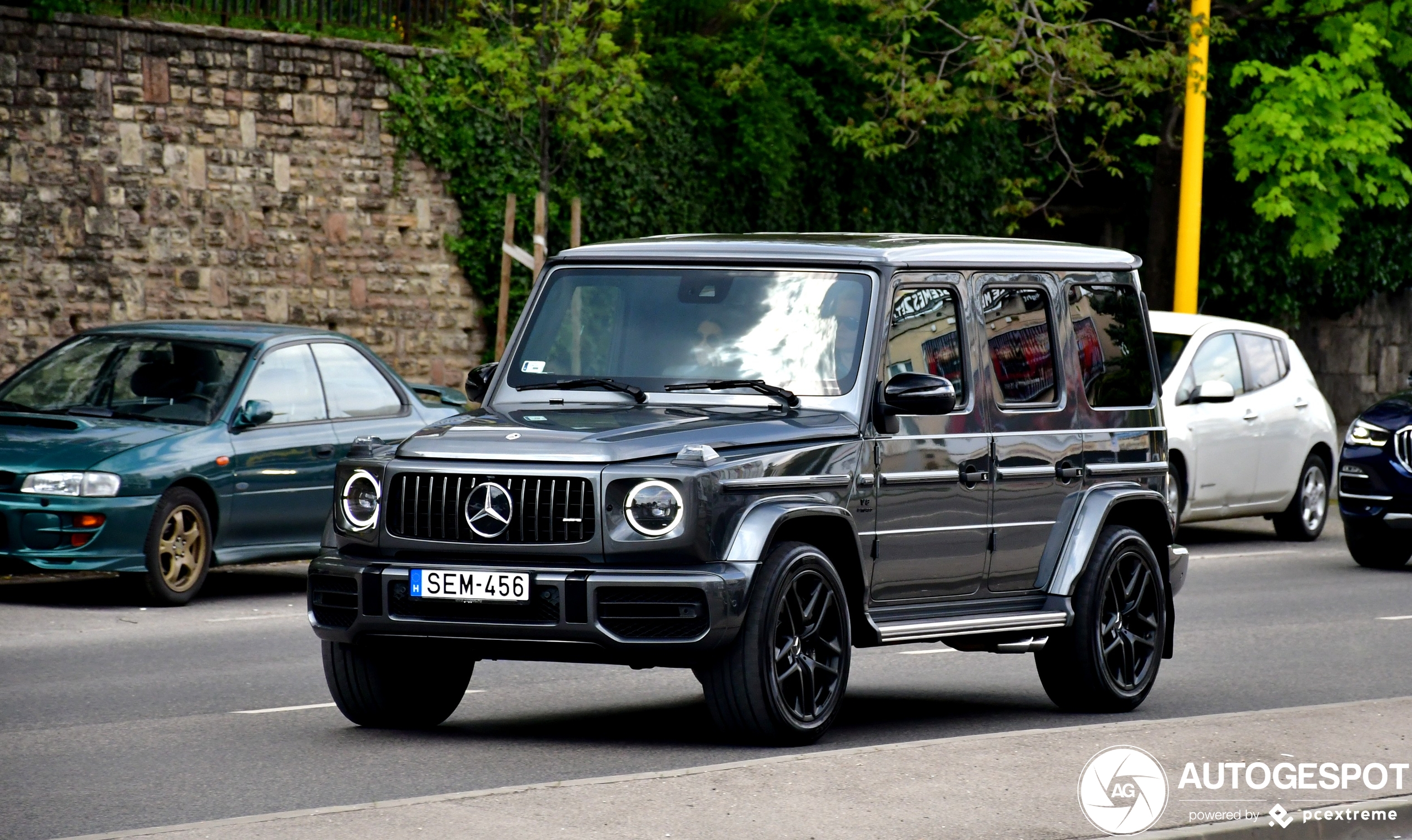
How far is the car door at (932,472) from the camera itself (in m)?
8.73

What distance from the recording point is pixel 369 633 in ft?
26.7

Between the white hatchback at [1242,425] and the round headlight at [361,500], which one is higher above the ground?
the round headlight at [361,500]

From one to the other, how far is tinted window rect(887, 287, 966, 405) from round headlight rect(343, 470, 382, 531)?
6.85ft

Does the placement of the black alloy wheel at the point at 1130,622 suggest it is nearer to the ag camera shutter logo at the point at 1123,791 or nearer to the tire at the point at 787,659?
the tire at the point at 787,659

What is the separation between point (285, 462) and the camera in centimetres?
1435

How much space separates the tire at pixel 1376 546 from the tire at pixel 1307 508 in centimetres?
197

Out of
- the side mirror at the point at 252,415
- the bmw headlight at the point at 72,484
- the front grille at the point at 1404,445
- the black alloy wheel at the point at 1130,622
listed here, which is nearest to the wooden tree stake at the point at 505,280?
the side mirror at the point at 252,415

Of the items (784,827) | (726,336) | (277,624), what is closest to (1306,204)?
(277,624)

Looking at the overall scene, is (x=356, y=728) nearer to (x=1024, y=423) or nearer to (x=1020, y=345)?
(x=1024, y=423)

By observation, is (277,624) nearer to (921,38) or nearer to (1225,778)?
(1225,778)

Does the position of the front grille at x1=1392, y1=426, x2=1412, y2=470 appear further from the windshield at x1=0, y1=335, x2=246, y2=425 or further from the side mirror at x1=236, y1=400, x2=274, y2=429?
the windshield at x1=0, y1=335, x2=246, y2=425

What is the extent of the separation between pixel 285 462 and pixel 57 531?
1717 millimetres

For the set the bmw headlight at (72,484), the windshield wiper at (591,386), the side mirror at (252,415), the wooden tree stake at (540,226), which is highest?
the wooden tree stake at (540,226)

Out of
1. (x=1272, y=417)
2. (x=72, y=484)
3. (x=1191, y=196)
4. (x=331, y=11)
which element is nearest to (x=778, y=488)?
(x=72, y=484)
